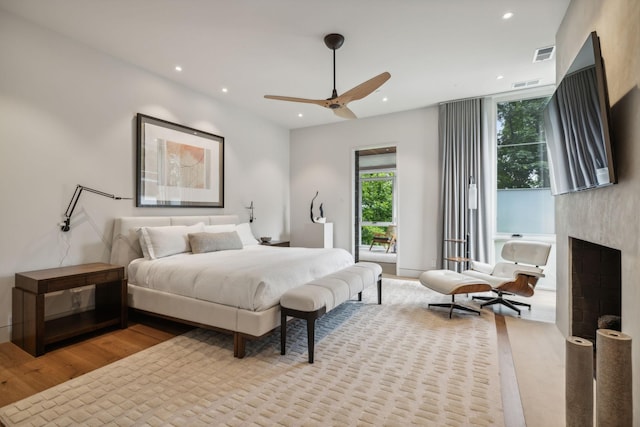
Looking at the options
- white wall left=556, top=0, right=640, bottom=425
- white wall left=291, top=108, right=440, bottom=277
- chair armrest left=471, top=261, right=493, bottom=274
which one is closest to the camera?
white wall left=556, top=0, right=640, bottom=425

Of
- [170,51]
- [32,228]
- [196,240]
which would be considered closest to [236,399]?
[196,240]

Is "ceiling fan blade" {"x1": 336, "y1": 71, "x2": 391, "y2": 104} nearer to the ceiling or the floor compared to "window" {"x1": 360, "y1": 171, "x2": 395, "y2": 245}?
nearer to the ceiling

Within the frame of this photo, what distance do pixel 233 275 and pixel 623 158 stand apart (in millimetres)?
2847

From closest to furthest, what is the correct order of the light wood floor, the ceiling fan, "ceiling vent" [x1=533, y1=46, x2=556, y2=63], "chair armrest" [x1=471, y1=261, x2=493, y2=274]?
the light wood floor, the ceiling fan, "ceiling vent" [x1=533, y1=46, x2=556, y2=63], "chair armrest" [x1=471, y1=261, x2=493, y2=274]

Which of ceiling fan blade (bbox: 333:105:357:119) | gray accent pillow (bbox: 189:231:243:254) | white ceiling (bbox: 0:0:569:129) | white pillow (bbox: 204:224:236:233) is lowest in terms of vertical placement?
gray accent pillow (bbox: 189:231:243:254)

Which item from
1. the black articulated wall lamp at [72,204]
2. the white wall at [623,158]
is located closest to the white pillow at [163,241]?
the black articulated wall lamp at [72,204]

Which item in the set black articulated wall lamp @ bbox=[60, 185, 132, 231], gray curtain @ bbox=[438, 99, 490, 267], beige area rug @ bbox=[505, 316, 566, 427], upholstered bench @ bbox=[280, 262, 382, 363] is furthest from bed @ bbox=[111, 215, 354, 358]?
gray curtain @ bbox=[438, 99, 490, 267]

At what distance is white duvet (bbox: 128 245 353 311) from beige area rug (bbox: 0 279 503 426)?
1.63 feet

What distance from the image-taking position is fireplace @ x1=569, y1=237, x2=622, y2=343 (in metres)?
2.62

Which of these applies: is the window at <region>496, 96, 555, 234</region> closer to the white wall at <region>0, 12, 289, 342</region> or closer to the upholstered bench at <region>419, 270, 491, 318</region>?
the upholstered bench at <region>419, 270, 491, 318</region>

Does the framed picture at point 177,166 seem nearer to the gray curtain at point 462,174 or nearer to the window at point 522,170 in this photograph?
the gray curtain at point 462,174

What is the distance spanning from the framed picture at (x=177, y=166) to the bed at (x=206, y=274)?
1.18 ft

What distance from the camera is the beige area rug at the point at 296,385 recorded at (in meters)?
1.81

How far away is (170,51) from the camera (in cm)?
360
